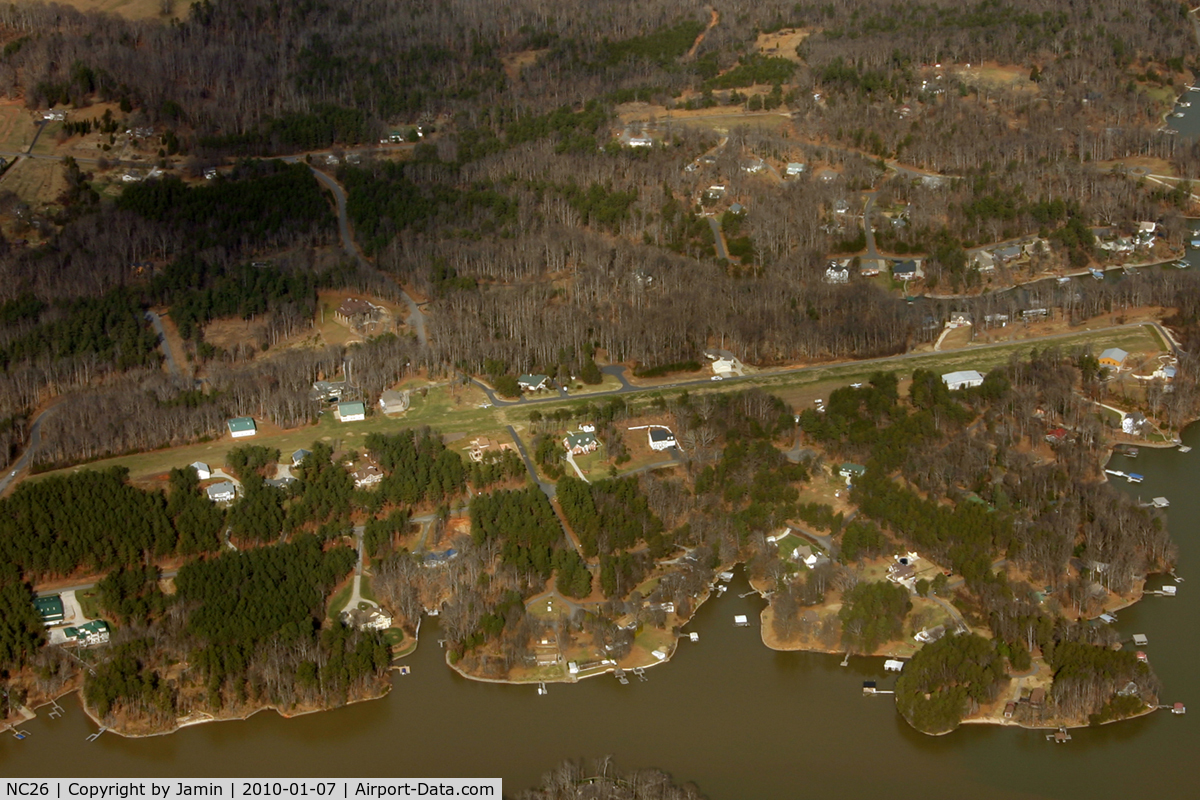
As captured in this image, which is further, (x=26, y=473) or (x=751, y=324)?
(x=751, y=324)

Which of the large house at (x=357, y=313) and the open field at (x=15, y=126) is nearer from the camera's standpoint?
the large house at (x=357, y=313)

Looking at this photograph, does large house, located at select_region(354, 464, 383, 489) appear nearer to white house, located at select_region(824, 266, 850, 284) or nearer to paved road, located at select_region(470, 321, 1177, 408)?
paved road, located at select_region(470, 321, 1177, 408)

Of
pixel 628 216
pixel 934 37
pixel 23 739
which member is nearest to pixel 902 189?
pixel 628 216

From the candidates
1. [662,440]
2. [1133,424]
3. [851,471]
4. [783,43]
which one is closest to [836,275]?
[1133,424]

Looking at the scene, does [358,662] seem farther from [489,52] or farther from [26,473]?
[489,52]

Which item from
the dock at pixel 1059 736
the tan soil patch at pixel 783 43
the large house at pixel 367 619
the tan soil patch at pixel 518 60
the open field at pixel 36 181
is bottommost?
the dock at pixel 1059 736

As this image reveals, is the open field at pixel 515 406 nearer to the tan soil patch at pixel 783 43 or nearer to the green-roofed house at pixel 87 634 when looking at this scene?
the green-roofed house at pixel 87 634

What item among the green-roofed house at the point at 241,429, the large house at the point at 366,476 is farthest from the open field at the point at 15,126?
the large house at the point at 366,476
